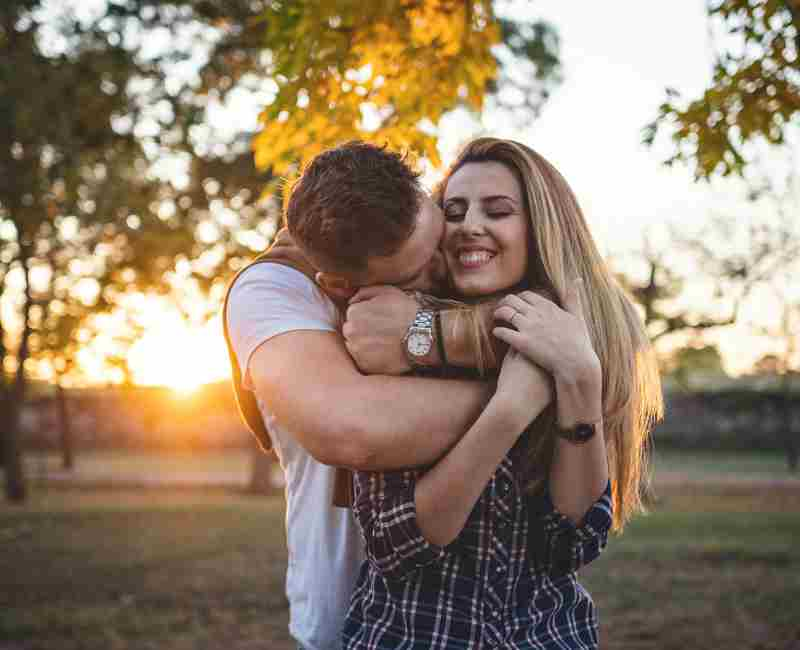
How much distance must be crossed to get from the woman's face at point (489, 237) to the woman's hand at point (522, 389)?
14.6 inches

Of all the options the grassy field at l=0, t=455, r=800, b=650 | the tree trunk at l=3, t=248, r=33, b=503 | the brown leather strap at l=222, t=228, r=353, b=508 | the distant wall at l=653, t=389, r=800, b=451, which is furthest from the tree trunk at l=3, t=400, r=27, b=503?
the distant wall at l=653, t=389, r=800, b=451

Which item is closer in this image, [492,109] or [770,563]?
[770,563]

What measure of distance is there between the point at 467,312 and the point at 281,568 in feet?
28.8

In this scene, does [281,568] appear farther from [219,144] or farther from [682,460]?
[682,460]

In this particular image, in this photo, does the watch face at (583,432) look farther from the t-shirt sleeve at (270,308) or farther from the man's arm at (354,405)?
the t-shirt sleeve at (270,308)

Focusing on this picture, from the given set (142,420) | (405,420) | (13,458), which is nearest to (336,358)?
(405,420)

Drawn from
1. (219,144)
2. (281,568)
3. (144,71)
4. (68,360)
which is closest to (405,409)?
(144,71)

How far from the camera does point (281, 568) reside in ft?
34.4

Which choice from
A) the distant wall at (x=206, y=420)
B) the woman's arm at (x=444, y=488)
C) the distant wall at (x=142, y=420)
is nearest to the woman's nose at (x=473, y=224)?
the woman's arm at (x=444, y=488)

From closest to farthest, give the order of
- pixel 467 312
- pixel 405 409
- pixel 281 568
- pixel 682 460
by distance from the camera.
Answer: pixel 405 409 < pixel 467 312 < pixel 281 568 < pixel 682 460

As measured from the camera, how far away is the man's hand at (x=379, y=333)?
7.28ft

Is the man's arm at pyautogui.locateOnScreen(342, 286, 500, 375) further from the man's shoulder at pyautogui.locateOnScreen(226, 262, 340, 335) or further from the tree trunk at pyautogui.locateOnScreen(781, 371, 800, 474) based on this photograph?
the tree trunk at pyautogui.locateOnScreen(781, 371, 800, 474)

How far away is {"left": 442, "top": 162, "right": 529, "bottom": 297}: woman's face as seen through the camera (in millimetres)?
2510

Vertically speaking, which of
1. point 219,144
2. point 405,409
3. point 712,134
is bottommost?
point 405,409
